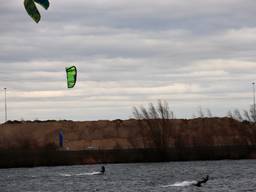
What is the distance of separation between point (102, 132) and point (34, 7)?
163788 mm

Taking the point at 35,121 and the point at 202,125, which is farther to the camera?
the point at 35,121

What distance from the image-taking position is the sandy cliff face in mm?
150250

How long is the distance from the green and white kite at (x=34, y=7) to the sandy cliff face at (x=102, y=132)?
135707 millimetres

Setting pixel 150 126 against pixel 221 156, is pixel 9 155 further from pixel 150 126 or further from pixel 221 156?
pixel 221 156

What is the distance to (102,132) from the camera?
16700cm

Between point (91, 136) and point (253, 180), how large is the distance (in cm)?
10351

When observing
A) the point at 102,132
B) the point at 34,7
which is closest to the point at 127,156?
the point at 102,132

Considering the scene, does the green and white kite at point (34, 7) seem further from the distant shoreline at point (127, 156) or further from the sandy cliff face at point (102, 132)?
the sandy cliff face at point (102, 132)

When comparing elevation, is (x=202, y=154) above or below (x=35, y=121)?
below

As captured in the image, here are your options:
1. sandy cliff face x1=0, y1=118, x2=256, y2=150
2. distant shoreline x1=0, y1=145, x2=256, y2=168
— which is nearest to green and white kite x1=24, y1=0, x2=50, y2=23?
distant shoreline x1=0, y1=145, x2=256, y2=168

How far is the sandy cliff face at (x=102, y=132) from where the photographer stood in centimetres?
15025

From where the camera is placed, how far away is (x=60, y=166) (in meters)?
110

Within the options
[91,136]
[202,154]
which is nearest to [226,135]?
[91,136]

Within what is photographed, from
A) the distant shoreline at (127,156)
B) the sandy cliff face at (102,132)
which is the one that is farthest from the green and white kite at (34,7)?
the sandy cliff face at (102,132)
